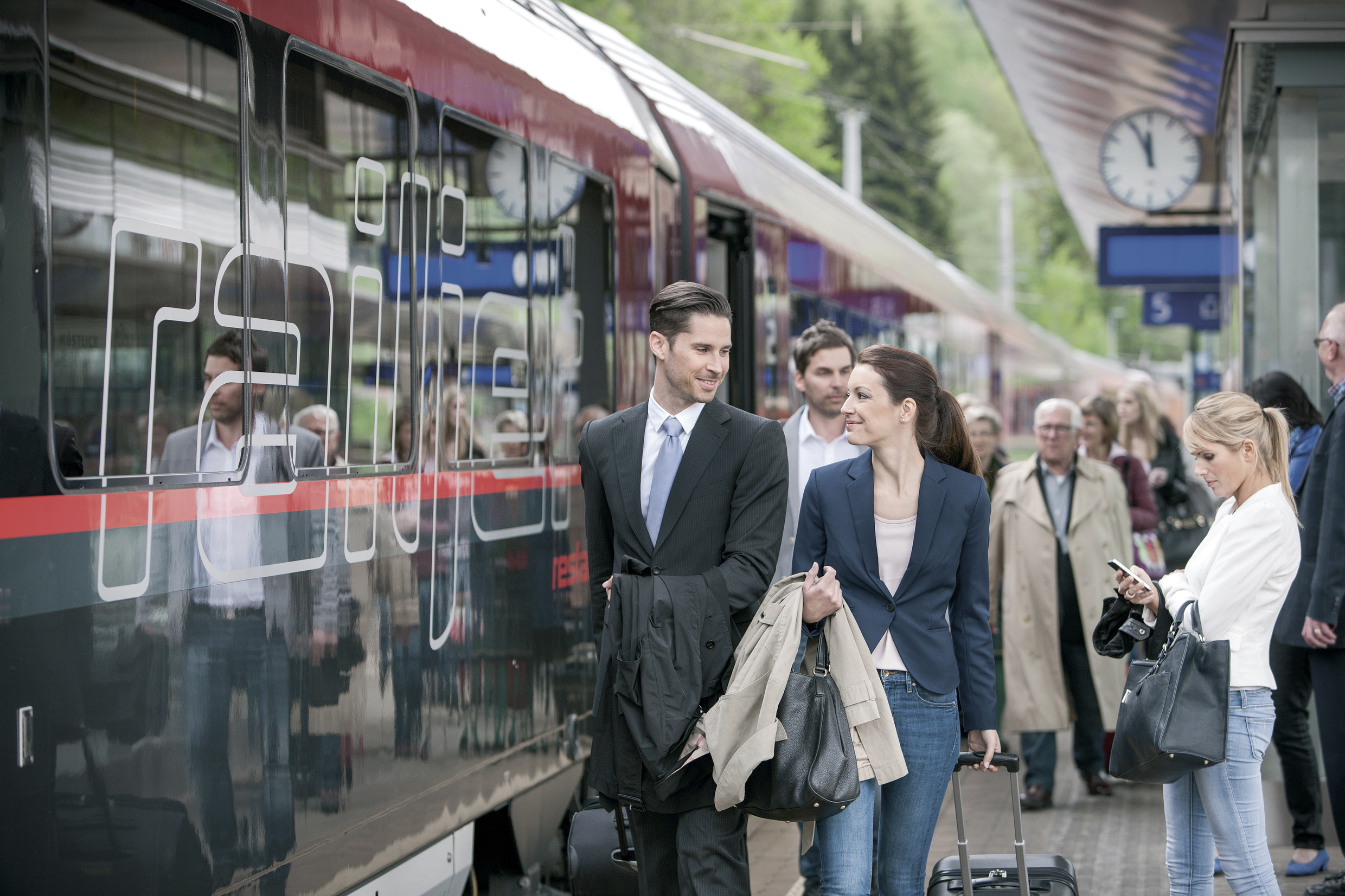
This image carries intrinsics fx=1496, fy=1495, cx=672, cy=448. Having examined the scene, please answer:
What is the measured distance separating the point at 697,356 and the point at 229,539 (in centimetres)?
123

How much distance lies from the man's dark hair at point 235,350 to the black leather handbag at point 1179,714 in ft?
8.26

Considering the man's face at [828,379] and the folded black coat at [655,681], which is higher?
the man's face at [828,379]

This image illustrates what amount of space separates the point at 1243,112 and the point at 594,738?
5.50 meters

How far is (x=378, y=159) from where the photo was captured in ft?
14.2

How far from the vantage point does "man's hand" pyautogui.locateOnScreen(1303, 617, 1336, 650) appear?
215 inches

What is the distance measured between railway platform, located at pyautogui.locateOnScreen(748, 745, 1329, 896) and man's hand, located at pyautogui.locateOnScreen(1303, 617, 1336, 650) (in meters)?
1.11

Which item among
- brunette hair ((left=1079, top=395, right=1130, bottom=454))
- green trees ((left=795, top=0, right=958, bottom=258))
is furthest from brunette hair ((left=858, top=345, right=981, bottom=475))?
green trees ((left=795, top=0, right=958, bottom=258))

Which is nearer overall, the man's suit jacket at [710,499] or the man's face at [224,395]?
the man's face at [224,395]

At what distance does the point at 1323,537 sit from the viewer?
5480mm

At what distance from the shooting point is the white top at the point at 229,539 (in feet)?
11.2

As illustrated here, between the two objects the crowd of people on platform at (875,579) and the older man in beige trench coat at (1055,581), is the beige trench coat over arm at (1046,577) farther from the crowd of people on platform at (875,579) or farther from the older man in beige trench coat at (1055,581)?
the crowd of people on platform at (875,579)

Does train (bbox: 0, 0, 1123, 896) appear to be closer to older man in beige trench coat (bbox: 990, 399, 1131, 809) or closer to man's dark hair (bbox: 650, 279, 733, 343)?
man's dark hair (bbox: 650, 279, 733, 343)

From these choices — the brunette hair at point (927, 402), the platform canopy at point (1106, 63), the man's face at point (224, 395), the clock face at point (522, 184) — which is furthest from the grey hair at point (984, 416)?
the man's face at point (224, 395)

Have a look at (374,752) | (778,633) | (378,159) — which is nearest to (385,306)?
(378,159)
